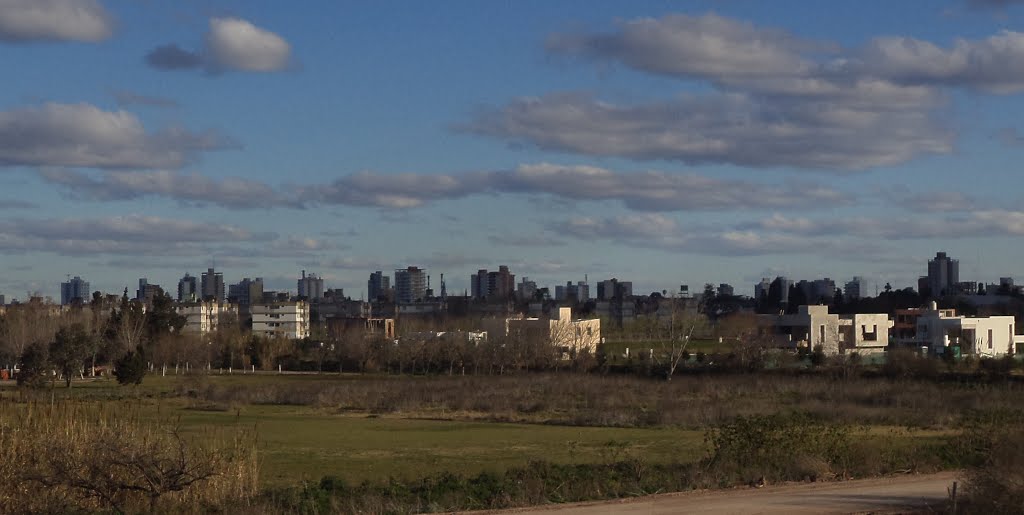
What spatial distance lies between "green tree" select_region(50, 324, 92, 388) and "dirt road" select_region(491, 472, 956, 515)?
6938 cm

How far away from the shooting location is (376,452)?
42188mm

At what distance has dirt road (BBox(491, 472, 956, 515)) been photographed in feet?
70.5

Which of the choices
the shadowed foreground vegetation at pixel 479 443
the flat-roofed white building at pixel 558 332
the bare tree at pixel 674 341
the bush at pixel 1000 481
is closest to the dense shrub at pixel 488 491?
the shadowed foreground vegetation at pixel 479 443

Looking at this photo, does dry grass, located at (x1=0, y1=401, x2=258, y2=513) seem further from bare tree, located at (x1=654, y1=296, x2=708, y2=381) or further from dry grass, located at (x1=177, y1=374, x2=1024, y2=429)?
bare tree, located at (x1=654, y1=296, x2=708, y2=381)

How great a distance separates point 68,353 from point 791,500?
245ft

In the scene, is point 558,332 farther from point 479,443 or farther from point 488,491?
point 488,491

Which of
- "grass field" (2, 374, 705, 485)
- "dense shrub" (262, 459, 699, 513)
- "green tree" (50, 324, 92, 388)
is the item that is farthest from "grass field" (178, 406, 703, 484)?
"green tree" (50, 324, 92, 388)

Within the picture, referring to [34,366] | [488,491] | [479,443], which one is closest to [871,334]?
[34,366]

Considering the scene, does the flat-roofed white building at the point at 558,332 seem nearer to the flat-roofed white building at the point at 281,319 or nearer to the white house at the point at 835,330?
the white house at the point at 835,330

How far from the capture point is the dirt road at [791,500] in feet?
70.5

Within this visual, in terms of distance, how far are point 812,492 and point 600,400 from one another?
4467cm

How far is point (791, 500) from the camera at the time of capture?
74.4ft

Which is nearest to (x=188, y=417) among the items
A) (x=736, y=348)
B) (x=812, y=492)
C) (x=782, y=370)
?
(x=812, y=492)

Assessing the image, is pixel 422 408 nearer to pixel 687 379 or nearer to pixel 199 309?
pixel 687 379
